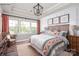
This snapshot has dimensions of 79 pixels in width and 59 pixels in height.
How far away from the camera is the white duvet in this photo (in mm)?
1864

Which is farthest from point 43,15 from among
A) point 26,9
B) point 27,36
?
point 27,36

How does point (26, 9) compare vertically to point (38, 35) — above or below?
above

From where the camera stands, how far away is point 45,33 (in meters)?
1.96

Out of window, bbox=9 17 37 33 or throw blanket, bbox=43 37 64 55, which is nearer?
throw blanket, bbox=43 37 64 55

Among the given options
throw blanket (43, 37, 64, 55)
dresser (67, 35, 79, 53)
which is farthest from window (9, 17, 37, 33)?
dresser (67, 35, 79, 53)

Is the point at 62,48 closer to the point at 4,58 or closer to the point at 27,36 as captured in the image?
the point at 27,36

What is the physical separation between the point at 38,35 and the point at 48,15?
463 millimetres

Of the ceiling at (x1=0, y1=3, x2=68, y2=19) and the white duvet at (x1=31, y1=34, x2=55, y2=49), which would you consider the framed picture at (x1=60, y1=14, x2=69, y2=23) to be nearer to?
the ceiling at (x1=0, y1=3, x2=68, y2=19)

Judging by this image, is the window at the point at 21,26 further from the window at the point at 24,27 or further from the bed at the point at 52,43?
the bed at the point at 52,43

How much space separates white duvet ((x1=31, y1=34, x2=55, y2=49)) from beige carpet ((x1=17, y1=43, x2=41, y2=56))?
13 cm

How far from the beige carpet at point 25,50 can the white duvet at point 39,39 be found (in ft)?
0.43

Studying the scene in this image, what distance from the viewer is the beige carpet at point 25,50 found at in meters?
1.89

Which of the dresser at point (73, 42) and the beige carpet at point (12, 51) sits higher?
the dresser at point (73, 42)

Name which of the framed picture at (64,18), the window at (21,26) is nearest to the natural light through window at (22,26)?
the window at (21,26)
